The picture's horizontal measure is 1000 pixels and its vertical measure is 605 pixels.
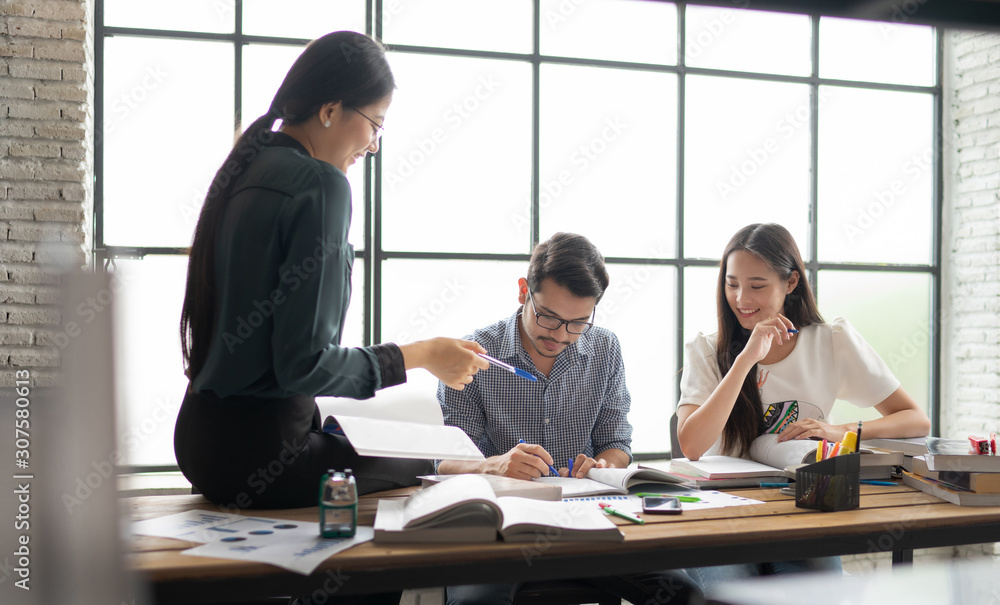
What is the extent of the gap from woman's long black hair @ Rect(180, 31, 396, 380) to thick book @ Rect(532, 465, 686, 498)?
0.75 m

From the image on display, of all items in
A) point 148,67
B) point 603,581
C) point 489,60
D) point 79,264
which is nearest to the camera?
point 79,264

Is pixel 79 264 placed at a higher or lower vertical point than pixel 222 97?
lower

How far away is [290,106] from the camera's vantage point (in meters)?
1.38

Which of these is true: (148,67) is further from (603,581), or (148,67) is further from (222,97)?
(603,581)

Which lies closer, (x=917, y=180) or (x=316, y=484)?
(x=316, y=484)

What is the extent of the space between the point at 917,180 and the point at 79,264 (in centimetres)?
433

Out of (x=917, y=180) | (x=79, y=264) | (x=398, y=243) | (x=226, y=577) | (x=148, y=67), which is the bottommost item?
(x=226, y=577)

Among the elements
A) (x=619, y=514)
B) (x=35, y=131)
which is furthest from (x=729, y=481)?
(x=35, y=131)

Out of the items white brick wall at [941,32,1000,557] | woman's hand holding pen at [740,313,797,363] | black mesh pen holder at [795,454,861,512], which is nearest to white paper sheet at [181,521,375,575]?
black mesh pen holder at [795,454,861,512]

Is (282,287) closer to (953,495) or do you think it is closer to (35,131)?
(953,495)

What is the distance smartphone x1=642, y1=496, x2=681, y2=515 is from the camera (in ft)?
4.20

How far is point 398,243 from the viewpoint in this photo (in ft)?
10.6

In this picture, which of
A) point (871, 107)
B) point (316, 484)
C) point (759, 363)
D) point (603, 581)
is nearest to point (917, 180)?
point (871, 107)

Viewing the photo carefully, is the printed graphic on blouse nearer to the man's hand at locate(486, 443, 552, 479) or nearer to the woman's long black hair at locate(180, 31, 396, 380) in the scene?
the man's hand at locate(486, 443, 552, 479)
